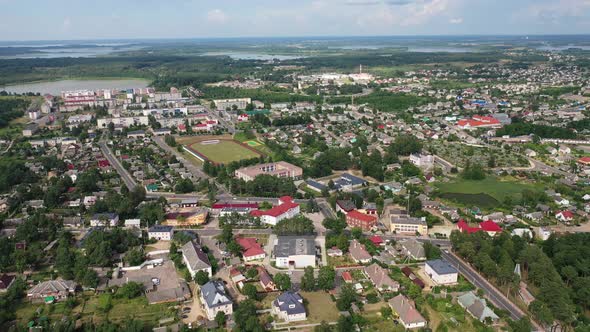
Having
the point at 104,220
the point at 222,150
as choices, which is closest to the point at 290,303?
the point at 104,220

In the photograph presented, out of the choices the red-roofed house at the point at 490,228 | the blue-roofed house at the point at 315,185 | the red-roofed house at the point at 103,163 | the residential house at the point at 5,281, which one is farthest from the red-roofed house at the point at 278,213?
the red-roofed house at the point at 103,163

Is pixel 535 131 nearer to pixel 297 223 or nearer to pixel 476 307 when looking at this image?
pixel 297 223

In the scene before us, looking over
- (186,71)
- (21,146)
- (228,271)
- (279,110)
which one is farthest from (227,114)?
(186,71)

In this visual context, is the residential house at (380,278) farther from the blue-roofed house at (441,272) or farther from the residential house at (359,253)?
the blue-roofed house at (441,272)

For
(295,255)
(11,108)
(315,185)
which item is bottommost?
(315,185)

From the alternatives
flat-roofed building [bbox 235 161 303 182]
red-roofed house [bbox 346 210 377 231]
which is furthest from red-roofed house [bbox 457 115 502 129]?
red-roofed house [bbox 346 210 377 231]

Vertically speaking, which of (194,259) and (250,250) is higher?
(194,259)

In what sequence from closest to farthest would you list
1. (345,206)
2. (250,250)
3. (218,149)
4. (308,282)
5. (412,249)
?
1. (308,282)
2. (250,250)
3. (412,249)
4. (345,206)
5. (218,149)
